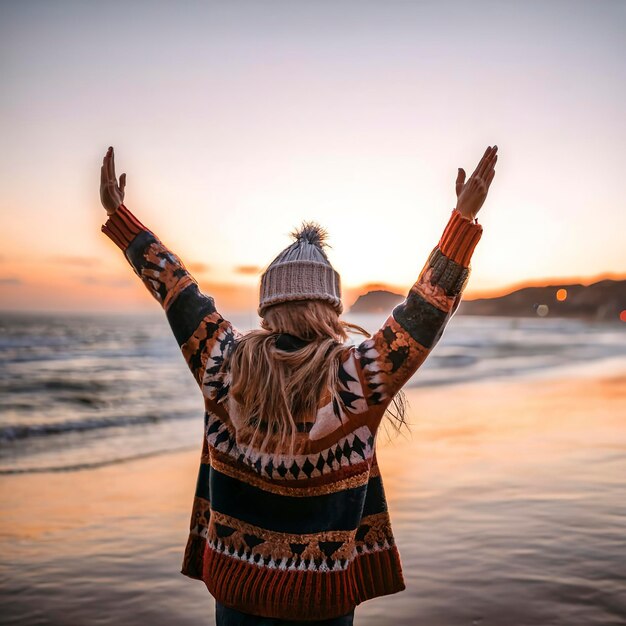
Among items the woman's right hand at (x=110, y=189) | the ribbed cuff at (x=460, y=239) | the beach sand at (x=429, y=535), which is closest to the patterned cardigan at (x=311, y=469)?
the ribbed cuff at (x=460, y=239)

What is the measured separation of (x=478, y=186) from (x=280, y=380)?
71 centimetres

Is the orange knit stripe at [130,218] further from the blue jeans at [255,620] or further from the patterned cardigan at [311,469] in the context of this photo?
the blue jeans at [255,620]

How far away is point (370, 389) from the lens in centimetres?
180

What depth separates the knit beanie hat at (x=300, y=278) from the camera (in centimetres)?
196

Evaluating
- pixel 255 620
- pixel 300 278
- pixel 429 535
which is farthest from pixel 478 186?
pixel 429 535

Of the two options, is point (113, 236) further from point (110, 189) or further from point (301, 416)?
point (301, 416)

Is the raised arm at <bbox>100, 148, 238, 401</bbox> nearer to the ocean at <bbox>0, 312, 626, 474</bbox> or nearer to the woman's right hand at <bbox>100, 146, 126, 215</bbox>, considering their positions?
the woman's right hand at <bbox>100, 146, 126, 215</bbox>

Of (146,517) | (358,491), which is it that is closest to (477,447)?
(146,517)

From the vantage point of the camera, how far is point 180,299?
2004 millimetres

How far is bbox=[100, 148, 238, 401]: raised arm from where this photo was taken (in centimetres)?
197

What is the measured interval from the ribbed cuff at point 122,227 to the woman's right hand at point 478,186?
3.13ft

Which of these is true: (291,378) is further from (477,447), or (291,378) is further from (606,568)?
(477,447)

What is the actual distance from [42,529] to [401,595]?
122 inches

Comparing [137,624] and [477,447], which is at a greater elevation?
[477,447]
